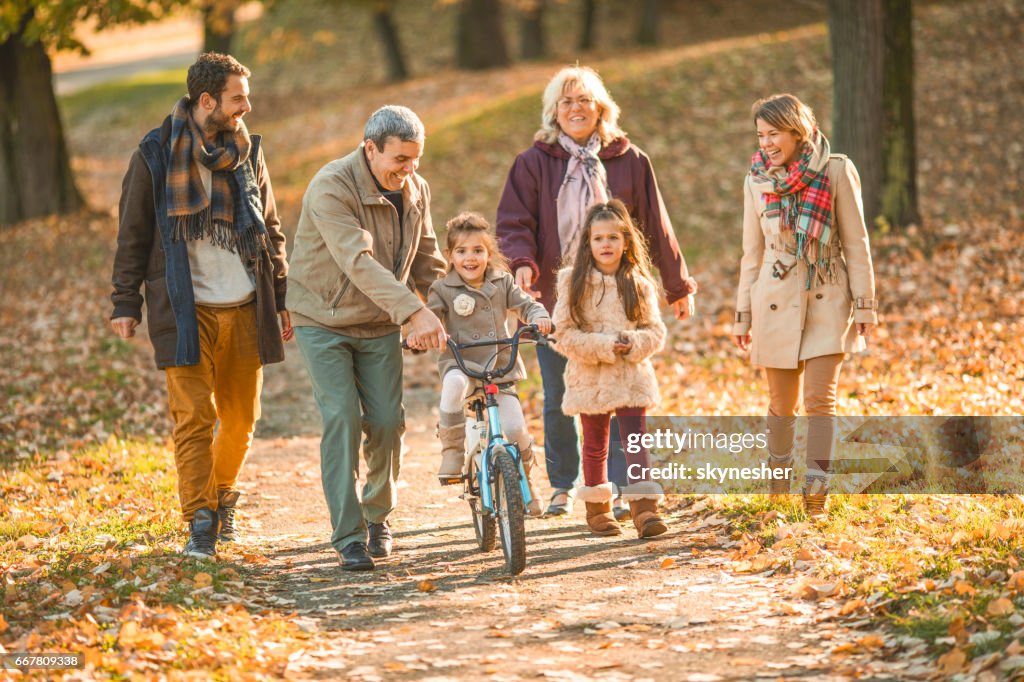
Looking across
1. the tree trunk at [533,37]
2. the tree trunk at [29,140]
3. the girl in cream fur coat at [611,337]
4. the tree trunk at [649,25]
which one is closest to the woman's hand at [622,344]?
the girl in cream fur coat at [611,337]

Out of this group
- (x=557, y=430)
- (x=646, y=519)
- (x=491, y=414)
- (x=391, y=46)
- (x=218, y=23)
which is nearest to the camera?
(x=491, y=414)

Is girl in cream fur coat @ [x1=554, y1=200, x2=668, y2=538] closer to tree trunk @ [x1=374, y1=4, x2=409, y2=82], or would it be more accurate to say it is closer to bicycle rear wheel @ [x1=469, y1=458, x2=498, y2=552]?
bicycle rear wheel @ [x1=469, y1=458, x2=498, y2=552]

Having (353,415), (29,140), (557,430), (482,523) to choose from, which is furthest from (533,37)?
(353,415)

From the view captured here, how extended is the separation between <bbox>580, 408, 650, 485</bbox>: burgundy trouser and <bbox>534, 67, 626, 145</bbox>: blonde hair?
5.76 ft

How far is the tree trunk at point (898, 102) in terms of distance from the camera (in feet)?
45.6

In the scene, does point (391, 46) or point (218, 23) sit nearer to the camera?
point (218, 23)

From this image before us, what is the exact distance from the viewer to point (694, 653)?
489 centimetres

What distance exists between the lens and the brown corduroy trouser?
6.34 meters

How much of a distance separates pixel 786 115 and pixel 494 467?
2476 millimetres

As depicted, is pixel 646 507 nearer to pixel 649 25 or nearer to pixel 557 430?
pixel 557 430

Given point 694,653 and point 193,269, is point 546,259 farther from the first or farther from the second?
point 694,653

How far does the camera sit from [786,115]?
6.40 meters

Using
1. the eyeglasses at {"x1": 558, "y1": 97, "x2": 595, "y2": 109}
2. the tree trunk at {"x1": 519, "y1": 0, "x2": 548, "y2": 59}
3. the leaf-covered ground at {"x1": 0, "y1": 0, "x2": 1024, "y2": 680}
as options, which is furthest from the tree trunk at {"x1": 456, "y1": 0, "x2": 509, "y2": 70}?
the eyeglasses at {"x1": 558, "y1": 97, "x2": 595, "y2": 109}

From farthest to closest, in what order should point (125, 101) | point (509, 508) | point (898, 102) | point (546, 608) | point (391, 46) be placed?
point (125, 101), point (391, 46), point (898, 102), point (509, 508), point (546, 608)
